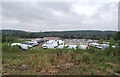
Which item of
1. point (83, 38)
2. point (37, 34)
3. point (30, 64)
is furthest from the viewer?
point (83, 38)

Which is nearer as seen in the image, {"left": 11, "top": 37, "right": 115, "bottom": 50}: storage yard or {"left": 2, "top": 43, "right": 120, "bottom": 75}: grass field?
{"left": 2, "top": 43, "right": 120, "bottom": 75}: grass field

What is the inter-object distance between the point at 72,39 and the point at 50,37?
459 cm

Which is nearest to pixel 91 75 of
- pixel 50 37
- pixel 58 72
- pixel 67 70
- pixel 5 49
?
pixel 67 70

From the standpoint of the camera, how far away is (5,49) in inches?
198

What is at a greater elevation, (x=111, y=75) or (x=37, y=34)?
(x=37, y=34)

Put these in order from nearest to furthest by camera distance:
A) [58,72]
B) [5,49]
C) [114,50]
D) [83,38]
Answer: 1. [58,72]
2. [114,50]
3. [5,49]
4. [83,38]

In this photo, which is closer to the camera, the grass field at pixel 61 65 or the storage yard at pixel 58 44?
the grass field at pixel 61 65

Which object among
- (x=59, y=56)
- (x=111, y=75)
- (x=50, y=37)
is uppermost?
(x=50, y=37)

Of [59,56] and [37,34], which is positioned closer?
[59,56]

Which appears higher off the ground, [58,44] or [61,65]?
[58,44]

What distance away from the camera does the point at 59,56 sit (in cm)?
304

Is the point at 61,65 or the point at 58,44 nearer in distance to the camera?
the point at 61,65

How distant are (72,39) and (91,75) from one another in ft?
40.5

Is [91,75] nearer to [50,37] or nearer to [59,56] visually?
[59,56]
